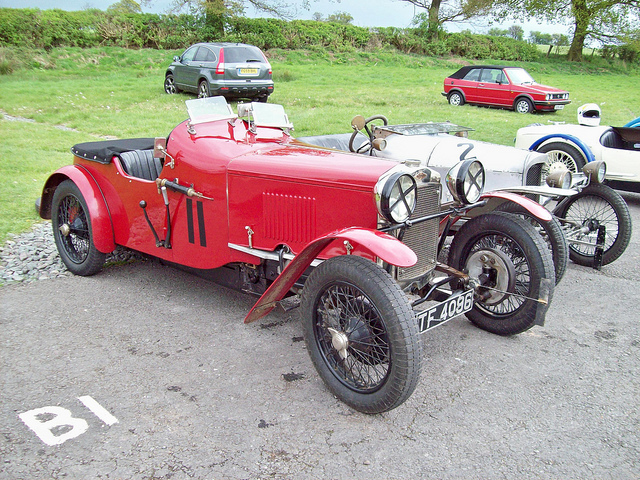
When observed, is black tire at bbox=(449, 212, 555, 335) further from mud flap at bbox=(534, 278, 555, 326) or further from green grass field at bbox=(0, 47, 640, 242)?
green grass field at bbox=(0, 47, 640, 242)

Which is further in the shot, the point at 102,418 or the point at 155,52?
the point at 155,52

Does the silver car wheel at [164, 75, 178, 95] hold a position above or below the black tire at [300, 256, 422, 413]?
above

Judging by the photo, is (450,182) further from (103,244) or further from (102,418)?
(103,244)

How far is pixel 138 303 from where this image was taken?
4.20 meters

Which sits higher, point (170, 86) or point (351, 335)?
point (170, 86)

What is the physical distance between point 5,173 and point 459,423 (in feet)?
24.3

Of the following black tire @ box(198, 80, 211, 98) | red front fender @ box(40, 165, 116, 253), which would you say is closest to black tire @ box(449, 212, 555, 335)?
red front fender @ box(40, 165, 116, 253)

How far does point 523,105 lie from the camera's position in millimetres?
15070

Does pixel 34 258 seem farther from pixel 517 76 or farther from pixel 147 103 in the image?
pixel 517 76

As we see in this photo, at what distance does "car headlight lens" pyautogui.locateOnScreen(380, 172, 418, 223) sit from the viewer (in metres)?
2.86

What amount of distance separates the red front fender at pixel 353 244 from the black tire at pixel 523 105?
44.7 ft

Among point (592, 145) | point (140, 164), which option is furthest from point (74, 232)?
point (592, 145)

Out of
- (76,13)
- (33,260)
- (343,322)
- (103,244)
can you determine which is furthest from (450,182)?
(76,13)

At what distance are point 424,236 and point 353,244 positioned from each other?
1.59ft
